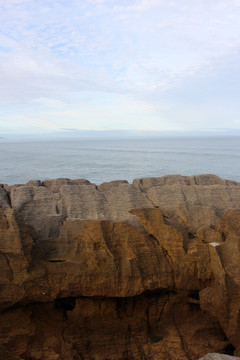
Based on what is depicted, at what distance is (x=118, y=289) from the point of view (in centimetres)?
830

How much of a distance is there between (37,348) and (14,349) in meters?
0.57

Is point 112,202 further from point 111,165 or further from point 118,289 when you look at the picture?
point 111,165

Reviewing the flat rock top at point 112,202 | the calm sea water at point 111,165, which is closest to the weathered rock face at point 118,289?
the flat rock top at point 112,202

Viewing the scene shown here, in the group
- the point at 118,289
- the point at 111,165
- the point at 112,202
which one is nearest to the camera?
the point at 118,289

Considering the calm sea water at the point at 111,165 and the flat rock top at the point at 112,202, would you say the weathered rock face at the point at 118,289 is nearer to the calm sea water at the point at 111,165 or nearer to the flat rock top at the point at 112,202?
the flat rock top at the point at 112,202

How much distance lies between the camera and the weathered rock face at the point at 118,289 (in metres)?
7.96

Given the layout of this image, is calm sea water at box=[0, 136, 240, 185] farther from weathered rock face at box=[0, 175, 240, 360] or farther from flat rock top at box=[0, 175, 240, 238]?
weathered rock face at box=[0, 175, 240, 360]

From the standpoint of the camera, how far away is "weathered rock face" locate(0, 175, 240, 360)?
26.1 ft

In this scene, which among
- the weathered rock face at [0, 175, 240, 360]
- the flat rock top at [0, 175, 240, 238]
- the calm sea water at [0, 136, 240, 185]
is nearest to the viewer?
the weathered rock face at [0, 175, 240, 360]

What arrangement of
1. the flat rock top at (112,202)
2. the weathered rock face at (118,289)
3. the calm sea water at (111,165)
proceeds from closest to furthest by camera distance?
the weathered rock face at (118,289) → the flat rock top at (112,202) → the calm sea water at (111,165)

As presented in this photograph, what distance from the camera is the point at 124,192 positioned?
11.5 metres

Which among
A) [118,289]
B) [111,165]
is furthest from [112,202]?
[111,165]

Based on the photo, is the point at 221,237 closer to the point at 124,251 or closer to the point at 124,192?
the point at 124,251

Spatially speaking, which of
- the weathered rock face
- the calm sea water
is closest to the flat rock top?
the weathered rock face
